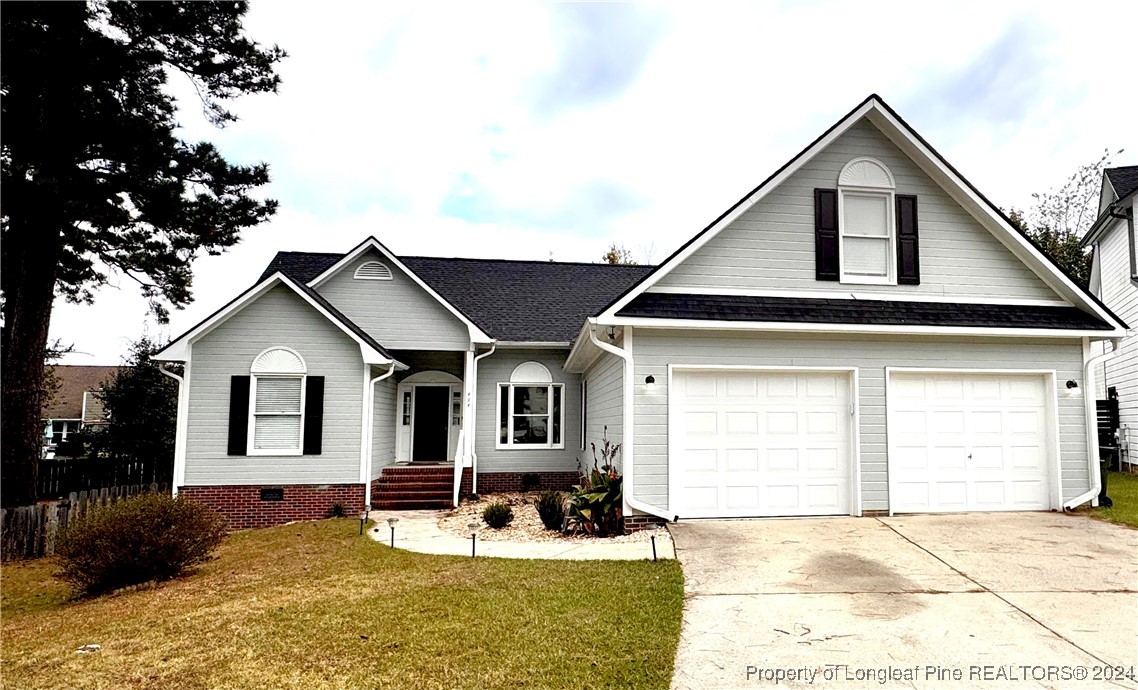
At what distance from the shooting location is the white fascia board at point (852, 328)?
927cm

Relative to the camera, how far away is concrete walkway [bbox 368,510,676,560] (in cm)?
790

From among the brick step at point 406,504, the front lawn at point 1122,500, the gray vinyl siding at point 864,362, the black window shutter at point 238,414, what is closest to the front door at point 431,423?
the brick step at point 406,504

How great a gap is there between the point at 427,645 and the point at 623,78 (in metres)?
10.7

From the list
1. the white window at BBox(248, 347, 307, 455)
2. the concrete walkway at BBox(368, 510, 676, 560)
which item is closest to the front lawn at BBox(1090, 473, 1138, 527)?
the concrete walkway at BBox(368, 510, 676, 560)

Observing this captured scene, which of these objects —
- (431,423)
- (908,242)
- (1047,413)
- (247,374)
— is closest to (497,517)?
(247,374)

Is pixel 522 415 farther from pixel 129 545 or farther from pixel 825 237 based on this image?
pixel 129 545

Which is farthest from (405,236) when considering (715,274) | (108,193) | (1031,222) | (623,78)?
(1031,222)

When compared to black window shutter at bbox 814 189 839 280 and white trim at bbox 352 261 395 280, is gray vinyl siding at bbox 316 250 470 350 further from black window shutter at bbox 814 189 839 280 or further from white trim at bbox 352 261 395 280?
black window shutter at bbox 814 189 839 280

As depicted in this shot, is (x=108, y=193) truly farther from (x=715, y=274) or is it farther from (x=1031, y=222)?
(x=1031, y=222)

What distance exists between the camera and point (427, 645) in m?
4.89

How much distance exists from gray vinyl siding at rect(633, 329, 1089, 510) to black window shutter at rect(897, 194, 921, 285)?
3.78ft

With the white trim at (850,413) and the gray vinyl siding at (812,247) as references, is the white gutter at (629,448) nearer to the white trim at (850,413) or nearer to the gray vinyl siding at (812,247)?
the white trim at (850,413)

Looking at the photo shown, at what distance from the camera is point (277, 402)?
12.6 m

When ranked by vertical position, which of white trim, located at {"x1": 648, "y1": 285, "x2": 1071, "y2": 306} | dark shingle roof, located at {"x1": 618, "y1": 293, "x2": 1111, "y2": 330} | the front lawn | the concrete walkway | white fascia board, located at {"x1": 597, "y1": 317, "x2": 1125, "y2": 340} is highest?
white trim, located at {"x1": 648, "y1": 285, "x2": 1071, "y2": 306}
